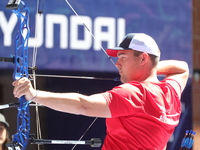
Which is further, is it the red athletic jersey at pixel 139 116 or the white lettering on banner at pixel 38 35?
the white lettering on banner at pixel 38 35

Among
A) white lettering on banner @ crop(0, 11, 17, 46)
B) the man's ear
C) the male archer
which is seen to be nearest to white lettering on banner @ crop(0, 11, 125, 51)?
white lettering on banner @ crop(0, 11, 17, 46)

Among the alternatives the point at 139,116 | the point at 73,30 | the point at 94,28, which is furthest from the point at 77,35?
the point at 139,116

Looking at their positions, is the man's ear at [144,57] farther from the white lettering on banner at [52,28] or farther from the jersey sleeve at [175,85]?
the white lettering on banner at [52,28]

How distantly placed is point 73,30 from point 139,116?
1.23 meters

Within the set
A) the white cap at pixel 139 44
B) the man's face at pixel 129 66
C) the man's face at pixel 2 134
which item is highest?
the white cap at pixel 139 44

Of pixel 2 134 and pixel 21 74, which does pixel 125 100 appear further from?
pixel 2 134

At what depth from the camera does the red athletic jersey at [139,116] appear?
2.39 meters

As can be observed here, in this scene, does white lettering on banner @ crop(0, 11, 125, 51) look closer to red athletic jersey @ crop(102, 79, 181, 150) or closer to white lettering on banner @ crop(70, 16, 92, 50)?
white lettering on banner @ crop(70, 16, 92, 50)

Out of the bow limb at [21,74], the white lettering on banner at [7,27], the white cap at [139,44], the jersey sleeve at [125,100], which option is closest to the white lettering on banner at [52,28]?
the white lettering on banner at [7,27]

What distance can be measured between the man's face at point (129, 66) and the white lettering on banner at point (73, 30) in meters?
0.90

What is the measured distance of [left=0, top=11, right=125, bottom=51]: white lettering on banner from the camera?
332 centimetres

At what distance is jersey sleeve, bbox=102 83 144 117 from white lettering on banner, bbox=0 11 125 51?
1.16 meters

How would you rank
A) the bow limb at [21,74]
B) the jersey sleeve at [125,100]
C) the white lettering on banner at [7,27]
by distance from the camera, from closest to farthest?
the jersey sleeve at [125,100] < the bow limb at [21,74] < the white lettering on banner at [7,27]

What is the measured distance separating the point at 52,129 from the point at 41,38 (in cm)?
67
